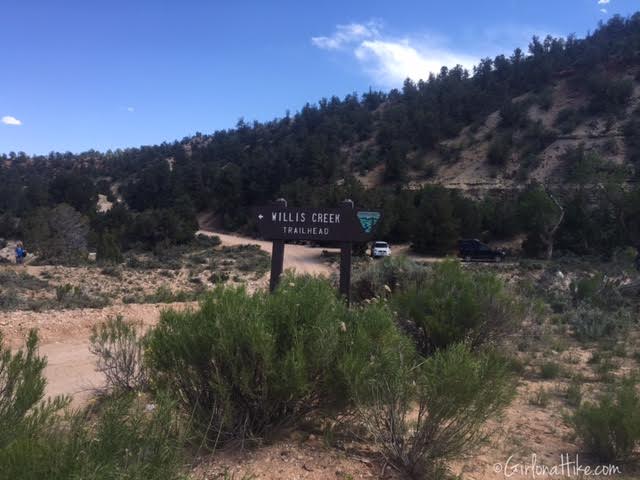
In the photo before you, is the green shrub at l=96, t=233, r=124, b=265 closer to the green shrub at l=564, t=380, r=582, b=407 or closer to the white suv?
the white suv

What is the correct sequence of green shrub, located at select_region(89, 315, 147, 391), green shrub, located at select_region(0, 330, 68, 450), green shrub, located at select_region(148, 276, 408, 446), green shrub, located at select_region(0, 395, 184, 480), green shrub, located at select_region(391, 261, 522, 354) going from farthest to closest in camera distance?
green shrub, located at select_region(391, 261, 522, 354), green shrub, located at select_region(89, 315, 147, 391), green shrub, located at select_region(148, 276, 408, 446), green shrub, located at select_region(0, 330, 68, 450), green shrub, located at select_region(0, 395, 184, 480)

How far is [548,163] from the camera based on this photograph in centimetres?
5209

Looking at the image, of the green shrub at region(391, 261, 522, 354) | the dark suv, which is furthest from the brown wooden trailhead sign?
the dark suv

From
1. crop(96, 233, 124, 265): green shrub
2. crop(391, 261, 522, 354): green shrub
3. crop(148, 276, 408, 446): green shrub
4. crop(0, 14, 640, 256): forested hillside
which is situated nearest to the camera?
crop(148, 276, 408, 446): green shrub

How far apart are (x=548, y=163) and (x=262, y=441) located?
175 feet

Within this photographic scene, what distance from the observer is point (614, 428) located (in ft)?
15.8

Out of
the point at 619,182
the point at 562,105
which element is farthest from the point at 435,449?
the point at 562,105

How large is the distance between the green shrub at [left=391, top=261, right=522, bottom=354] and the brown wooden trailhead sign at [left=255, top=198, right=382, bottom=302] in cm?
112

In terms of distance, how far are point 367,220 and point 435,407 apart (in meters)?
4.80

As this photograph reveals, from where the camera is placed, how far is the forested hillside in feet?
135

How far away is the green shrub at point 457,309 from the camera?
307 inches

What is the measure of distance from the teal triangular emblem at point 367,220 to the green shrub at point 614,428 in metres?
4.25

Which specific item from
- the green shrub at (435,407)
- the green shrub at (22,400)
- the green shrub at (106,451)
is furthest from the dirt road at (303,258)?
the green shrub at (106,451)

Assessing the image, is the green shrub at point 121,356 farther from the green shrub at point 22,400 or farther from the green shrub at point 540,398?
the green shrub at point 540,398
